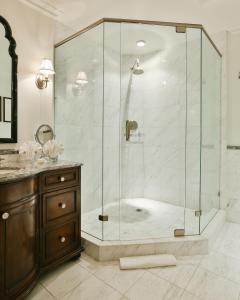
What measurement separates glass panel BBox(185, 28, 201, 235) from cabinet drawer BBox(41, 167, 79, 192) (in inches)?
50.3

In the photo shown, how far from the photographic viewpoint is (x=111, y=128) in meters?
2.76

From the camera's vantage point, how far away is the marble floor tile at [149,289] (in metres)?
1.49

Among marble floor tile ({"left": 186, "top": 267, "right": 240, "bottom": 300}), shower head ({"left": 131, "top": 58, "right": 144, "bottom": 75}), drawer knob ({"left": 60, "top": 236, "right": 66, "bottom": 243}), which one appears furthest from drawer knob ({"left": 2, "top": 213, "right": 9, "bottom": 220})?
shower head ({"left": 131, "top": 58, "right": 144, "bottom": 75})

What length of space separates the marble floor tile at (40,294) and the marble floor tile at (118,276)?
382mm

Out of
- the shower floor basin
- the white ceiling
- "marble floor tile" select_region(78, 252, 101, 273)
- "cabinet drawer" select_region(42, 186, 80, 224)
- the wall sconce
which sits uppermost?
the white ceiling

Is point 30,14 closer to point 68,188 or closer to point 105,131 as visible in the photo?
point 105,131

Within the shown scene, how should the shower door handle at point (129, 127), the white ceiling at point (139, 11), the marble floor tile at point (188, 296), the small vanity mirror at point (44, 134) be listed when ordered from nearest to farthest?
the marble floor tile at point (188, 296) → the white ceiling at point (139, 11) → the small vanity mirror at point (44, 134) → the shower door handle at point (129, 127)

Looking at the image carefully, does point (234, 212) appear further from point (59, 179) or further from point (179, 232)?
point (59, 179)

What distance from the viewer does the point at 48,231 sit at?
1682 millimetres

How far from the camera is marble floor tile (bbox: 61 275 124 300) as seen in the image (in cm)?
148

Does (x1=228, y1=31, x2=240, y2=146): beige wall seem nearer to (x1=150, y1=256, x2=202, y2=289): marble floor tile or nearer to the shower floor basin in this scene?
the shower floor basin

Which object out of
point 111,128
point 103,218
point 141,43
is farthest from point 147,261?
point 141,43

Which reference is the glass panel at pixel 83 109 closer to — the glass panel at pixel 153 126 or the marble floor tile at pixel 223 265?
the glass panel at pixel 153 126

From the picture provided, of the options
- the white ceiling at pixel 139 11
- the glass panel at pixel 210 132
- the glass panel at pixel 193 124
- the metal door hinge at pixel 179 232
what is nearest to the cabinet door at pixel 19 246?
the metal door hinge at pixel 179 232
